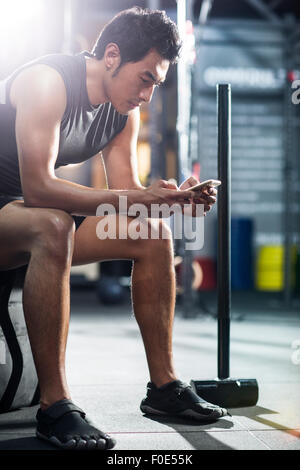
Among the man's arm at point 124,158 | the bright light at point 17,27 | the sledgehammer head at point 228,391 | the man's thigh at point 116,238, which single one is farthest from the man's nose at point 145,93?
the bright light at point 17,27

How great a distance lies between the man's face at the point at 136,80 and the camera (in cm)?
167

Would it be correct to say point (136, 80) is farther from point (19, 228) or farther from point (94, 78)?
point (19, 228)

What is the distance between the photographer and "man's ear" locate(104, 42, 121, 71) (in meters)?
1.70

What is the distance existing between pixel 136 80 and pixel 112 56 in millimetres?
99

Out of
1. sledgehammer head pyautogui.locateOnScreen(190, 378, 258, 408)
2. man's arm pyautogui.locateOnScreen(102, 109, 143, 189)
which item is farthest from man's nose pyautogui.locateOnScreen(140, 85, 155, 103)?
sledgehammer head pyautogui.locateOnScreen(190, 378, 258, 408)

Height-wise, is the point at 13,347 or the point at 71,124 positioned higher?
the point at 71,124

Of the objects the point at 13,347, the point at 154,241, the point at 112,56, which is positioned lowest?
the point at 13,347

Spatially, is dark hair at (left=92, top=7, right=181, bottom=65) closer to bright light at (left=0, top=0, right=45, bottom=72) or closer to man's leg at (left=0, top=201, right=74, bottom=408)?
man's leg at (left=0, top=201, right=74, bottom=408)

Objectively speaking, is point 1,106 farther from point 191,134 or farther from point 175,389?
point 191,134

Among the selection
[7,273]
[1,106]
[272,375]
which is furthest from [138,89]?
[272,375]

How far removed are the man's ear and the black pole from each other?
0.34 metres

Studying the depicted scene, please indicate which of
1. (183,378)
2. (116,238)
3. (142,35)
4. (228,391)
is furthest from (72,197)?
(183,378)

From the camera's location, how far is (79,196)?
1555 millimetres

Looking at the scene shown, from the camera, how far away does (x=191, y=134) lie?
14.6 ft
